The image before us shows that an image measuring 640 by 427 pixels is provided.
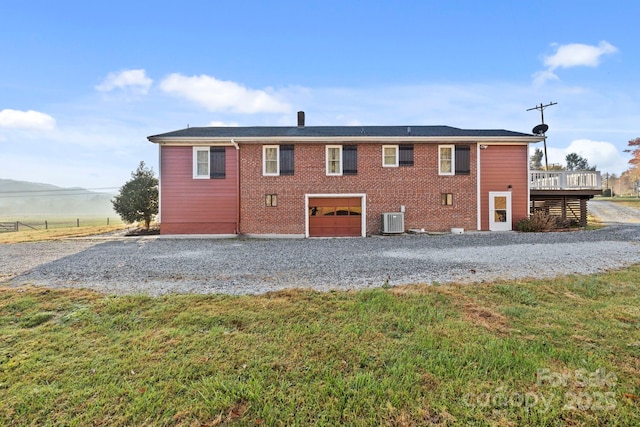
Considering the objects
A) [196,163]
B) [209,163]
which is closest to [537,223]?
[209,163]

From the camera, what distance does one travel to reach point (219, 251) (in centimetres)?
932

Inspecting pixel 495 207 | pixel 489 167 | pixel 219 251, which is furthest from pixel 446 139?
pixel 219 251

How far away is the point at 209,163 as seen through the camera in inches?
530

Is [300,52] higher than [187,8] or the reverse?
higher

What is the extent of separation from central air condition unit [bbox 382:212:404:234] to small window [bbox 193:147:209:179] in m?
9.14

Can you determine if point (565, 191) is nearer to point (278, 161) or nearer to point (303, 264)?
point (278, 161)

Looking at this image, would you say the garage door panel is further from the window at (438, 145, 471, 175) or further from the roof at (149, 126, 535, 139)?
the window at (438, 145, 471, 175)

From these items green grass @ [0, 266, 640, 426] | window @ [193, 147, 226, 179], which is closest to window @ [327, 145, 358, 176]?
window @ [193, 147, 226, 179]

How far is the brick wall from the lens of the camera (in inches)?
530

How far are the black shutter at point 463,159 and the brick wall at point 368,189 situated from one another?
38 cm

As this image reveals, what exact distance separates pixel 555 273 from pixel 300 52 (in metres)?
16.8

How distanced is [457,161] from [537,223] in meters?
4.95

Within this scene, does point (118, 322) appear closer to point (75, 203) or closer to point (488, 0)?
point (488, 0)

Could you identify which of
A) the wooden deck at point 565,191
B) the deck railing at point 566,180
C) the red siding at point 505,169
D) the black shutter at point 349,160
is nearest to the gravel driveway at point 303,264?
the red siding at point 505,169
